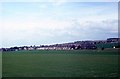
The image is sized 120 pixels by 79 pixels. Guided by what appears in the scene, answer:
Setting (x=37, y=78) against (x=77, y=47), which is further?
(x=77, y=47)

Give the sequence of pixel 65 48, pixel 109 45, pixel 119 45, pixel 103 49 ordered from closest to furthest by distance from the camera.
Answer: pixel 119 45 < pixel 109 45 < pixel 103 49 < pixel 65 48

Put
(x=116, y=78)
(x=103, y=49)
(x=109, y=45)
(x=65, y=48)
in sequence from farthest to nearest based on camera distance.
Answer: (x=65, y=48) < (x=103, y=49) < (x=109, y=45) < (x=116, y=78)

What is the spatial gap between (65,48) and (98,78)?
5456 inches

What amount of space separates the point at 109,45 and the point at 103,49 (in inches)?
398

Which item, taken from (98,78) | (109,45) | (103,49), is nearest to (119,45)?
(109,45)

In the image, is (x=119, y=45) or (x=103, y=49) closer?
(x=119, y=45)

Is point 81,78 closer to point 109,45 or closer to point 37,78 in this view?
point 37,78

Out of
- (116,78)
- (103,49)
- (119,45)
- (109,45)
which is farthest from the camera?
(103,49)

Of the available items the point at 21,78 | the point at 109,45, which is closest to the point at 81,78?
the point at 21,78

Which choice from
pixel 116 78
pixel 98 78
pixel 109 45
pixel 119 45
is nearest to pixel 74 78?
pixel 98 78

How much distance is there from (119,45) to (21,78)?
101 m

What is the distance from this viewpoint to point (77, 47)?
166m

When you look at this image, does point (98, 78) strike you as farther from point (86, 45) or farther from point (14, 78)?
point (86, 45)

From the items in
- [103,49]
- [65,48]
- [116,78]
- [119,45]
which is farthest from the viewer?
[65,48]
